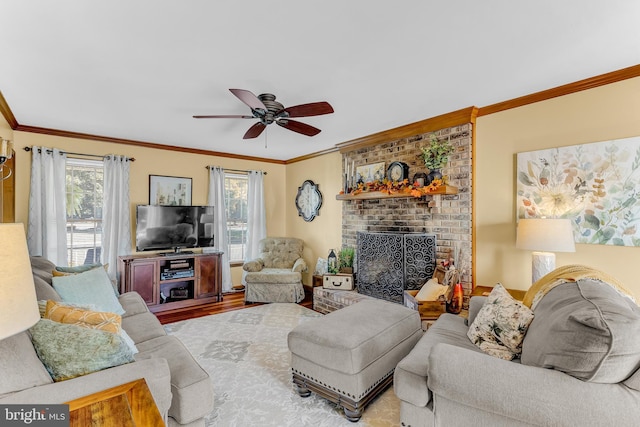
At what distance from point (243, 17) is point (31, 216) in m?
3.97

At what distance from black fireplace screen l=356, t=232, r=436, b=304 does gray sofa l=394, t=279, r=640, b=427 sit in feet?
6.13

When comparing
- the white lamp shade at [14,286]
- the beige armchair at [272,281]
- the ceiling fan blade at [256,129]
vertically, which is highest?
the ceiling fan blade at [256,129]

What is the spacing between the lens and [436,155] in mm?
3436

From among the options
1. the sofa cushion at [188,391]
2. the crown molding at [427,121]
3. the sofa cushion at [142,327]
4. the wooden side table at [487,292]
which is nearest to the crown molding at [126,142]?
the crown molding at [427,121]

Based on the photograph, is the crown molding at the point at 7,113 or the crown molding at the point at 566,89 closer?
the crown molding at the point at 566,89

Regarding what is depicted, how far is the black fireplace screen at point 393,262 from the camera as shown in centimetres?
359

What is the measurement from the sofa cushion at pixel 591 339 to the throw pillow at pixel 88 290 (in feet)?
9.35

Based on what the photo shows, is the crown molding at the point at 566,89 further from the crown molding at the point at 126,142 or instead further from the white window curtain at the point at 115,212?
the white window curtain at the point at 115,212

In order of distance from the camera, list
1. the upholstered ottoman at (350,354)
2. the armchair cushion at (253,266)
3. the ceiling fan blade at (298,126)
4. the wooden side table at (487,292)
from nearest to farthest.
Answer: the upholstered ottoman at (350,354) < the wooden side table at (487,292) < the ceiling fan blade at (298,126) < the armchair cushion at (253,266)

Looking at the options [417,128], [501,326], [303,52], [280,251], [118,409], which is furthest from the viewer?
[280,251]

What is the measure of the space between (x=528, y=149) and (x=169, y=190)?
4828mm

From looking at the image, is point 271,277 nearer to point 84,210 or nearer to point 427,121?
point 84,210

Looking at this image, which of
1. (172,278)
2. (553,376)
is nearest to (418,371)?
(553,376)

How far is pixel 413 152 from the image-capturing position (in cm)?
379
